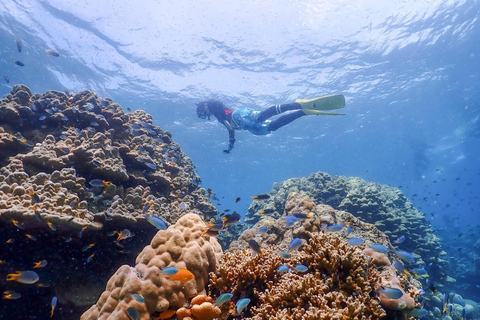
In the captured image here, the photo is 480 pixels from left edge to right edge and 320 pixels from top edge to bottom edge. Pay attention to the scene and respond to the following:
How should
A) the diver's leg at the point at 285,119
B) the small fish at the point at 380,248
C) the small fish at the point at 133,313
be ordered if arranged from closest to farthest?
the small fish at the point at 133,313, the small fish at the point at 380,248, the diver's leg at the point at 285,119

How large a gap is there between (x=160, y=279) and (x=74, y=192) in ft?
13.0

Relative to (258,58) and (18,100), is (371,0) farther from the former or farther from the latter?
(18,100)

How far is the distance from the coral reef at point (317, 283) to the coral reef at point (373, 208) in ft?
20.7

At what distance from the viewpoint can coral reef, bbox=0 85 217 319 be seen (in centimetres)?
512

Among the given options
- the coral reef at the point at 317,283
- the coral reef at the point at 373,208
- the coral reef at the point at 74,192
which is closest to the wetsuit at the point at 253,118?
the coral reef at the point at 373,208

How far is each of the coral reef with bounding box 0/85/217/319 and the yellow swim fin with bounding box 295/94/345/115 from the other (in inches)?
227

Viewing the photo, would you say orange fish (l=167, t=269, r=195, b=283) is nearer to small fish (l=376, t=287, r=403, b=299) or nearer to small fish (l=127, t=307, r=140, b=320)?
small fish (l=127, t=307, r=140, b=320)

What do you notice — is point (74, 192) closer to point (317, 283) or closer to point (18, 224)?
point (18, 224)

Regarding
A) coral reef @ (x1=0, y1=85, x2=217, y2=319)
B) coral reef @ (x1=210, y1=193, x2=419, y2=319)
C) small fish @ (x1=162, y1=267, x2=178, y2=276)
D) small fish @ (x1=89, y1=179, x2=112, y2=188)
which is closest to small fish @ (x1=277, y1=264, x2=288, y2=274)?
coral reef @ (x1=210, y1=193, x2=419, y2=319)

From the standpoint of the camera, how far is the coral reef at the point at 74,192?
5.12m

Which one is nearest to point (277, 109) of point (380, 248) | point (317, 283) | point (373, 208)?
point (373, 208)

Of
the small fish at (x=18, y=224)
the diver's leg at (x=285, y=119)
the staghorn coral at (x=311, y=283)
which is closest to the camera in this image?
the staghorn coral at (x=311, y=283)

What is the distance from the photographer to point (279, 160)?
58312 millimetres

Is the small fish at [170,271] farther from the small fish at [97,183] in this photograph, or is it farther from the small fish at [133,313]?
the small fish at [97,183]
